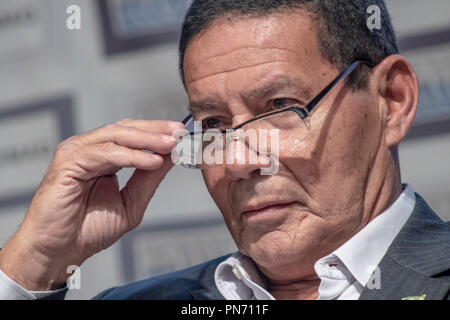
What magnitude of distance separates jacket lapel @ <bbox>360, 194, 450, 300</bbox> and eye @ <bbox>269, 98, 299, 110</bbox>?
0.46 metres

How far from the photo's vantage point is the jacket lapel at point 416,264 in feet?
5.07

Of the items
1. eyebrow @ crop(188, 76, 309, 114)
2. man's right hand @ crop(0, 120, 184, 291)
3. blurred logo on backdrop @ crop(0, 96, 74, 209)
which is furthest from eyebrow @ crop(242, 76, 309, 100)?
blurred logo on backdrop @ crop(0, 96, 74, 209)

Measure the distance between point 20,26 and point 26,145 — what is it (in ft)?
1.87

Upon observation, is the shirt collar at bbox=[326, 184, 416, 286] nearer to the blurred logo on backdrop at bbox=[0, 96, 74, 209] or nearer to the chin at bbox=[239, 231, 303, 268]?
the chin at bbox=[239, 231, 303, 268]

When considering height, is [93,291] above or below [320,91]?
below

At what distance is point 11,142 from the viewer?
3029 mm

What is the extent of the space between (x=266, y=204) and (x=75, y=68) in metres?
1.61

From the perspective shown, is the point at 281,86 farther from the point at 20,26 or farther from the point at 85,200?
the point at 20,26

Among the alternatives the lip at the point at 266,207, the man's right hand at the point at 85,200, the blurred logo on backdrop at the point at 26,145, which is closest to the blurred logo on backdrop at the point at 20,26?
the blurred logo on backdrop at the point at 26,145

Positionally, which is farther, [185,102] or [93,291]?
[93,291]

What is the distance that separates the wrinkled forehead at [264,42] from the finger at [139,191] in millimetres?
370
